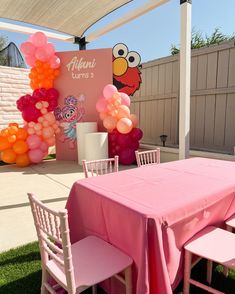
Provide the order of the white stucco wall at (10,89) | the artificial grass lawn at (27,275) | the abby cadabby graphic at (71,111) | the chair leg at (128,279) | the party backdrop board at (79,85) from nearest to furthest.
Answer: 1. the chair leg at (128,279)
2. the artificial grass lawn at (27,275)
3. the party backdrop board at (79,85)
4. the abby cadabby graphic at (71,111)
5. the white stucco wall at (10,89)

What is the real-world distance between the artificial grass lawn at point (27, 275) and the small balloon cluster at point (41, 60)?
4669 millimetres

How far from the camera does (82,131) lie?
6090mm

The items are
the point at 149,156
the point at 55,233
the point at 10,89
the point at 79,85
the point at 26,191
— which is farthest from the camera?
the point at 10,89

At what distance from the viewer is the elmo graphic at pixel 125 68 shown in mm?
6508

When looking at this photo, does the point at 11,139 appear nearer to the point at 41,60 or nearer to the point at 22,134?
the point at 22,134

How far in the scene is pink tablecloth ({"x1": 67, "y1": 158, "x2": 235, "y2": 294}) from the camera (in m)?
1.33

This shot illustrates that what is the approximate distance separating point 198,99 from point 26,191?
439 centimetres

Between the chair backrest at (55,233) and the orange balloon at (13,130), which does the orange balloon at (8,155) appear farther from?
the chair backrest at (55,233)

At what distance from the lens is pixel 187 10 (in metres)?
4.67

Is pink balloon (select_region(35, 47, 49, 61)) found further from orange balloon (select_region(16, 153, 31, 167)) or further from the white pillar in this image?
the white pillar

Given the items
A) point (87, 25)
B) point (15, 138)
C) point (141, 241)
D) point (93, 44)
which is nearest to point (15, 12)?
point (87, 25)

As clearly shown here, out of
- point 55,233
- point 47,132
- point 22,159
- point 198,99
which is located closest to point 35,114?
point 47,132

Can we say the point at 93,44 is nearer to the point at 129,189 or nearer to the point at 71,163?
the point at 71,163

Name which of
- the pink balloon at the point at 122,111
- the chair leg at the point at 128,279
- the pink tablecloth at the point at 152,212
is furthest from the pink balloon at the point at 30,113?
the chair leg at the point at 128,279
